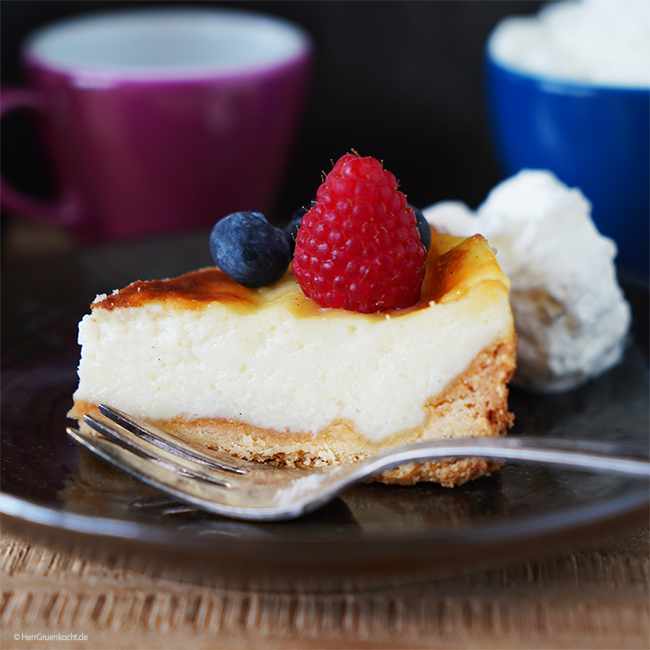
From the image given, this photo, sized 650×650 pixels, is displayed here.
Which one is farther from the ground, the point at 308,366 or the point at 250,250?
the point at 250,250

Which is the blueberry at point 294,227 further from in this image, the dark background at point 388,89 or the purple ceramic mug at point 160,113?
the dark background at point 388,89

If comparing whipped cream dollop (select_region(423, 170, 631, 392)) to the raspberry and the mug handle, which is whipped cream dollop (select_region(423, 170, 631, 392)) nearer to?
the raspberry

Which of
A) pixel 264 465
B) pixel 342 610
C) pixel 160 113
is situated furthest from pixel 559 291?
pixel 160 113

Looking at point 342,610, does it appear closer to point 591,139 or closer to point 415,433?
point 415,433

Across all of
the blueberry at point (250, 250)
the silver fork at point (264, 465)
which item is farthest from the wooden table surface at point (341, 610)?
the blueberry at point (250, 250)

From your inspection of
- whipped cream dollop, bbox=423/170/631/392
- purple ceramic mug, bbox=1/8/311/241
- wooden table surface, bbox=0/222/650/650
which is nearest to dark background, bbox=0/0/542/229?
purple ceramic mug, bbox=1/8/311/241

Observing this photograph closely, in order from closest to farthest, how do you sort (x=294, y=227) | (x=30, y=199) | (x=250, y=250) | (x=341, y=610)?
(x=341, y=610) → (x=250, y=250) → (x=294, y=227) → (x=30, y=199)

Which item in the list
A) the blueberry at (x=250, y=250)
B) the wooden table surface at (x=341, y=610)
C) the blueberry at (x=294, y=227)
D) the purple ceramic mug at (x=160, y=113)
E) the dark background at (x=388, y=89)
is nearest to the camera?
the wooden table surface at (x=341, y=610)
